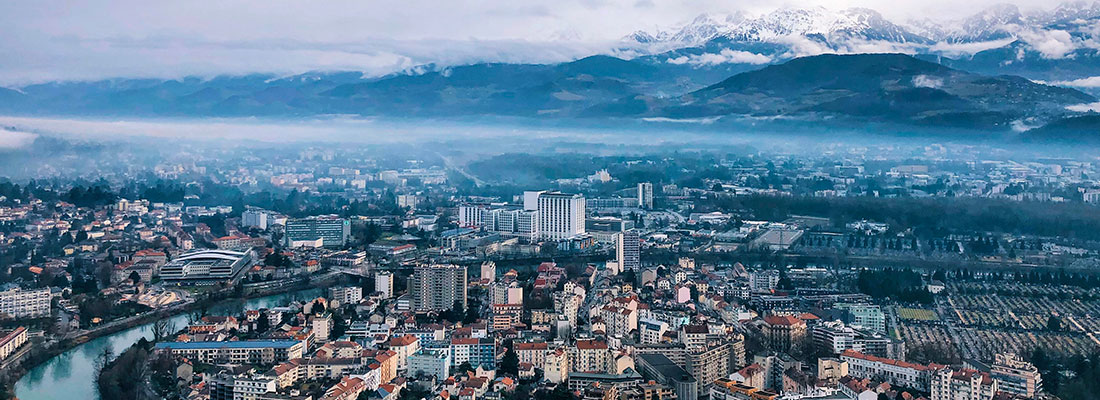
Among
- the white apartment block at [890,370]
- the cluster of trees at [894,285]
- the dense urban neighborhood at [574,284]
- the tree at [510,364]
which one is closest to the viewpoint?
the white apartment block at [890,370]

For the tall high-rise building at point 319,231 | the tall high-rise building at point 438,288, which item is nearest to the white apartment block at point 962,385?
the tall high-rise building at point 438,288

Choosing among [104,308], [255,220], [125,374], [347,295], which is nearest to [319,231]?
[255,220]

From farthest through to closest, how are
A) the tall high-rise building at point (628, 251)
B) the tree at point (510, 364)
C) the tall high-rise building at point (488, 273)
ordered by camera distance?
the tall high-rise building at point (628, 251) → the tall high-rise building at point (488, 273) → the tree at point (510, 364)

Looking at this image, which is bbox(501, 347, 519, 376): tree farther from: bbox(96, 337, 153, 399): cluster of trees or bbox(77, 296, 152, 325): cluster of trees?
bbox(77, 296, 152, 325): cluster of trees

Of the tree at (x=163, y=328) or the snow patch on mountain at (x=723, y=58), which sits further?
the snow patch on mountain at (x=723, y=58)

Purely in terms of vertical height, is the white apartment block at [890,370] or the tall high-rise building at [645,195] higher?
the tall high-rise building at [645,195]

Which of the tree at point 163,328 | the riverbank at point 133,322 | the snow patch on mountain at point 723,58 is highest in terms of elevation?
the snow patch on mountain at point 723,58

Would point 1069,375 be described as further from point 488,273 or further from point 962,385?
point 488,273

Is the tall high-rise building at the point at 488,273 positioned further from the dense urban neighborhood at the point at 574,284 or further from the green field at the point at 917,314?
the green field at the point at 917,314
